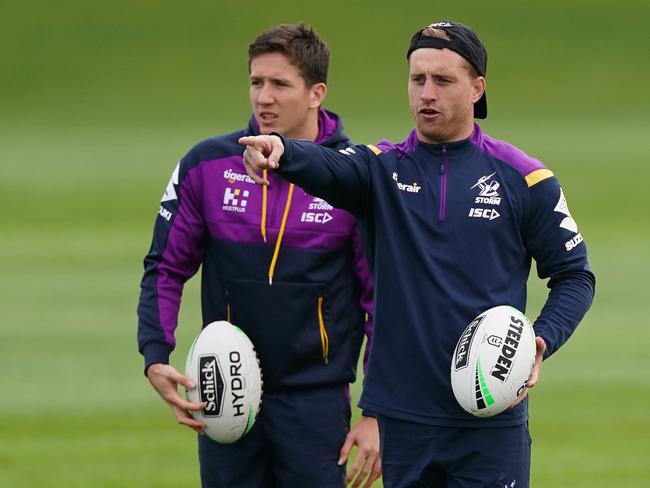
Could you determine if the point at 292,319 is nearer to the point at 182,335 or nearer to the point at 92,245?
the point at 182,335

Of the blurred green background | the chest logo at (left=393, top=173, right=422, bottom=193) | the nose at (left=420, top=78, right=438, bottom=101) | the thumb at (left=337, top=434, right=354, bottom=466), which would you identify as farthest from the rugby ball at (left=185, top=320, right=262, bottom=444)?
the blurred green background

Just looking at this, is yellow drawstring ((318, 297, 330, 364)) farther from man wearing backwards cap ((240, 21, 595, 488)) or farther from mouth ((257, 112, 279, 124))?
mouth ((257, 112, 279, 124))

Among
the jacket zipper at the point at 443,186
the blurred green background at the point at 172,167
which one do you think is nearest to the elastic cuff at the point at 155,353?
the jacket zipper at the point at 443,186

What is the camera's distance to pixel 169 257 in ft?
17.6

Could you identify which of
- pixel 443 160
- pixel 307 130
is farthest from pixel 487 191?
pixel 307 130

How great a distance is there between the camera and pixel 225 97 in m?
26.9

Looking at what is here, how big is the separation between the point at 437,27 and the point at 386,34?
82.5ft

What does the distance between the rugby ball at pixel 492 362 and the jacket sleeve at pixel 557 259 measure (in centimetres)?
16

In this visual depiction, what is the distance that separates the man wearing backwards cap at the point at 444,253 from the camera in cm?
464

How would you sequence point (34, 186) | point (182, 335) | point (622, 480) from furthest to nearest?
point (34, 186), point (182, 335), point (622, 480)

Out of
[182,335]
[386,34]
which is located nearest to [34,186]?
[182,335]

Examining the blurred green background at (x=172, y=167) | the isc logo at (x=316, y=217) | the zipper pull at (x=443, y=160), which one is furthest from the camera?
the blurred green background at (x=172, y=167)

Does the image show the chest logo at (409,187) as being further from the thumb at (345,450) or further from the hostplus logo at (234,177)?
the thumb at (345,450)

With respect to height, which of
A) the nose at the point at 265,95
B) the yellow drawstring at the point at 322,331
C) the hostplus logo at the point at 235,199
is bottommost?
the yellow drawstring at the point at 322,331
